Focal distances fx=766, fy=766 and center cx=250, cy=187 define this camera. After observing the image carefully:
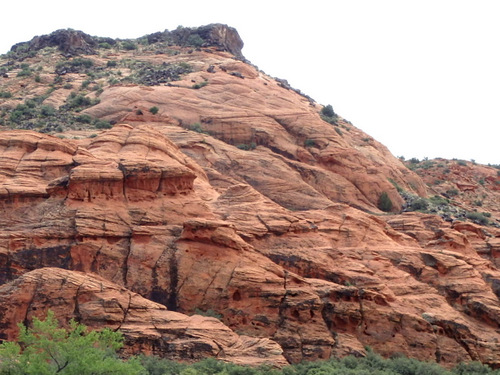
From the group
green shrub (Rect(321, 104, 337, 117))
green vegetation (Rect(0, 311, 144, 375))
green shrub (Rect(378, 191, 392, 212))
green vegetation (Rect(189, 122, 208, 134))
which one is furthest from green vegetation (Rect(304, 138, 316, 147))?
green vegetation (Rect(0, 311, 144, 375))

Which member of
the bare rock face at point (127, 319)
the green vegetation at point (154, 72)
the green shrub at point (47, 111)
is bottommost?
the bare rock face at point (127, 319)

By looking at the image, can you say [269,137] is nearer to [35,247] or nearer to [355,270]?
[355,270]

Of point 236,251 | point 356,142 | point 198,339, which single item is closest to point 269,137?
point 356,142

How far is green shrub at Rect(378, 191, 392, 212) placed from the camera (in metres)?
55.3

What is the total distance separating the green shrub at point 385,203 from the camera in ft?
181

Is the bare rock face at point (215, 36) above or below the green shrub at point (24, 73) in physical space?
above

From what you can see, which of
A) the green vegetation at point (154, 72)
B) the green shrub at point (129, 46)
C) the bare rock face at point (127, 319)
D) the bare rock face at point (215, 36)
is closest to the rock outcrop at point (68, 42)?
the green shrub at point (129, 46)

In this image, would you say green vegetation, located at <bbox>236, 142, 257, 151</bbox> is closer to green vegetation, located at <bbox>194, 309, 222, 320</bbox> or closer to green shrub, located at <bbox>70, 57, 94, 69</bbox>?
green vegetation, located at <bbox>194, 309, 222, 320</bbox>

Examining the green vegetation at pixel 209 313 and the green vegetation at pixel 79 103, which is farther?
the green vegetation at pixel 79 103

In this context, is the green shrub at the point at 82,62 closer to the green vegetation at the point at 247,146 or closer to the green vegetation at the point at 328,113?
the green vegetation at the point at 328,113

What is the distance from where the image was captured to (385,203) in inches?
2178

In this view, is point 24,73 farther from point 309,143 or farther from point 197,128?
point 309,143

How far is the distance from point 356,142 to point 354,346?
38584 mm

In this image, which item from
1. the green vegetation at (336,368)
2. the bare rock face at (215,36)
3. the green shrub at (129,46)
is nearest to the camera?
the green vegetation at (336,368)
